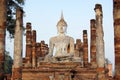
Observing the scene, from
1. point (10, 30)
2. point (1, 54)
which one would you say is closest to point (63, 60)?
point (10, 30)

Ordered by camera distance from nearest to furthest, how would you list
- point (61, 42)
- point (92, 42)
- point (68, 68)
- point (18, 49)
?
point (18, 49), point (68, 68), point (92, 42), point (61, 42)

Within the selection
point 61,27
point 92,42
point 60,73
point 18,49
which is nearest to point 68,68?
point 60,73

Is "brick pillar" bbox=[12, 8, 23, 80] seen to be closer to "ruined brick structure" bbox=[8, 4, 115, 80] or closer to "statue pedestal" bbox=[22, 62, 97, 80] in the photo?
"ruined brick structure" bbox=[8, 4, 115, 80]

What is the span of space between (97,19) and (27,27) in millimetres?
6233

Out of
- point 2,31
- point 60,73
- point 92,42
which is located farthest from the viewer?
point 92,42

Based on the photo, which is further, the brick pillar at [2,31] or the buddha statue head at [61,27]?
the buddha statue head at [61,27]

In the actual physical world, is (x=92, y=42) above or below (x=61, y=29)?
below

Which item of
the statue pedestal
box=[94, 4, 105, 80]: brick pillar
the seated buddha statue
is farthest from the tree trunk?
the seated buddha statue

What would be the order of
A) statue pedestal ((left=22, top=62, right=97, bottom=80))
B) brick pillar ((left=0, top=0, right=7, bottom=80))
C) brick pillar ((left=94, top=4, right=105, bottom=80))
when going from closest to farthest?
brick pillar ((left=0, top=0, right=7, bottom=80))
brick pillar ((left=94, top=4, right=105, bottom=80))
statue pedestal ((left=22, top=62, right=97, bottom=80))

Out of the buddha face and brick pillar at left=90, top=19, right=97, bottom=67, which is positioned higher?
the buddha face

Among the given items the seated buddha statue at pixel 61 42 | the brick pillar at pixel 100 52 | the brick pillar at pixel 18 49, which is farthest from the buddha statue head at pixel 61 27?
the brick pillar at pixel 18 49

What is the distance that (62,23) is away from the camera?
23.0m

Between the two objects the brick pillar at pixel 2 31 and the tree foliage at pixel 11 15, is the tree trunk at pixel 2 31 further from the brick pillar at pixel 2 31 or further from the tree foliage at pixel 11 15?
the tree foliage at pixel 11 15

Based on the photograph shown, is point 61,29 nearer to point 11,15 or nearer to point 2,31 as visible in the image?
point 11,15
